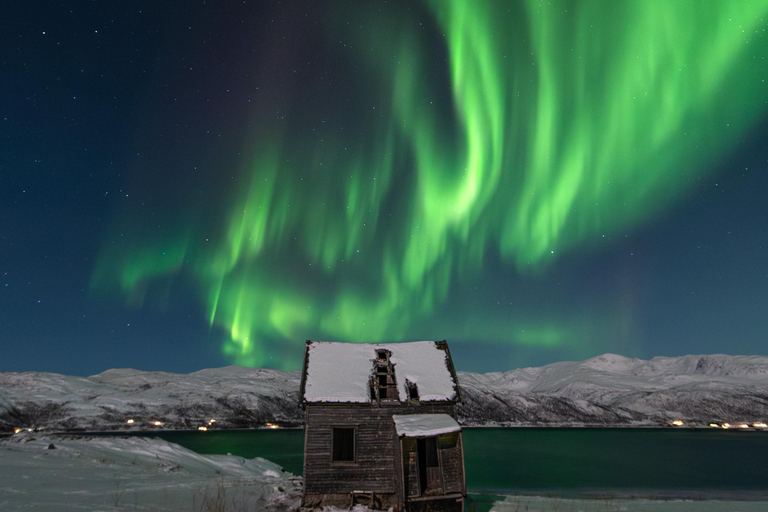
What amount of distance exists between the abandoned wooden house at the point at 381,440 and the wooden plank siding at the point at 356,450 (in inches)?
1.7

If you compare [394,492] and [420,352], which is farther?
[420,352]

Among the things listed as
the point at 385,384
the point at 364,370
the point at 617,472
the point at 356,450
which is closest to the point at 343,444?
the point at 356,450

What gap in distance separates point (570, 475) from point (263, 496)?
3919 centimetres

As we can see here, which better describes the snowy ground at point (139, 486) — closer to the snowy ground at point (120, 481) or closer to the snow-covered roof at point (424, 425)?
the snowy ground at point (120, 481)

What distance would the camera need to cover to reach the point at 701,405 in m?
196

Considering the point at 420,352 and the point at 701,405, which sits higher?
the point at 420,352

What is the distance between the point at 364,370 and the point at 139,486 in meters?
12.5

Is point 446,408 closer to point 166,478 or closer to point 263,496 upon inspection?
point 263,496

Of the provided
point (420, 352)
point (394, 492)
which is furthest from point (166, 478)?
point (420, 352)

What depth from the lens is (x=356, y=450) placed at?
2166 cm

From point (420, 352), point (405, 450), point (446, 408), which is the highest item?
point (420, 352)

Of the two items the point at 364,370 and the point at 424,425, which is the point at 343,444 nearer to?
the point at 364,370

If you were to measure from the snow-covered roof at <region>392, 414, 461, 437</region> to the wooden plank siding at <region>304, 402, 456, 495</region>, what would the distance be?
923 millimetres

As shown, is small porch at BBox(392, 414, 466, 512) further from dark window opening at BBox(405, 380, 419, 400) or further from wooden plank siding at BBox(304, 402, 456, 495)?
dark window opening at BBox(405, 380, 419, 400)
